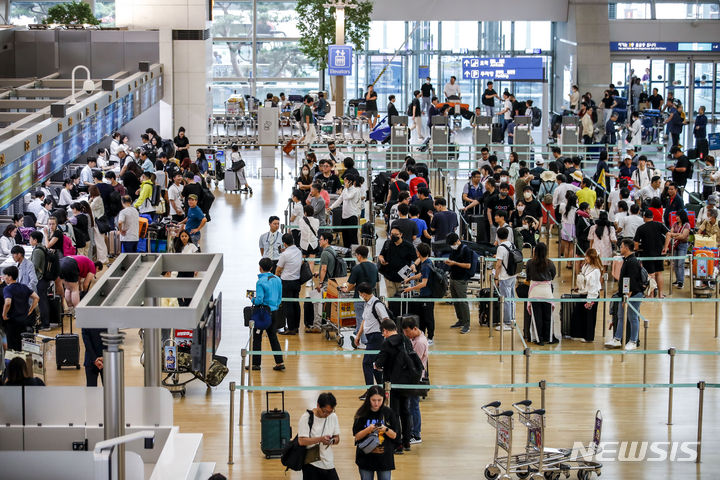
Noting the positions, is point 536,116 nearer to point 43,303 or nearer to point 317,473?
point 43,303

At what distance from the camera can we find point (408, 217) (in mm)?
16656

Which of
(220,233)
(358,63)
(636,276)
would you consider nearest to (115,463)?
(636,276)

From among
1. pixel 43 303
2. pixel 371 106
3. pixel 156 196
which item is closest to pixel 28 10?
pixel 371 106

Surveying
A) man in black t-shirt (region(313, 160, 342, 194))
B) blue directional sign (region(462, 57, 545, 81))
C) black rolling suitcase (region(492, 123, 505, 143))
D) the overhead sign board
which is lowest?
man in black t-shirt (region(313, 160, 342, 194))

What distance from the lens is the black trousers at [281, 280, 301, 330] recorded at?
47.7 ft

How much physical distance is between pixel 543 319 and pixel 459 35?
28.0 meters

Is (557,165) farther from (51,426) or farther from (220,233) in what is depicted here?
(51,426)

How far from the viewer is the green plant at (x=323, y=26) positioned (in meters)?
35.5

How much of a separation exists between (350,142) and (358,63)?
1297cm

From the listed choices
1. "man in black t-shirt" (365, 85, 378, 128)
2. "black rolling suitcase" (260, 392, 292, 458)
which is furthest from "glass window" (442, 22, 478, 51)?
"black rolling suitcase" (260, 392, 292, 458)

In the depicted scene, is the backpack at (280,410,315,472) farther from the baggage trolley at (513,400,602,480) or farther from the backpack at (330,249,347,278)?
the backpack at (330,249,347,278)

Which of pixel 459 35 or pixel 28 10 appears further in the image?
pixel 459 35

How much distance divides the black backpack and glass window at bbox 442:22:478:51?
92.2 ft

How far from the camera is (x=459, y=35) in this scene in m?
41.2
